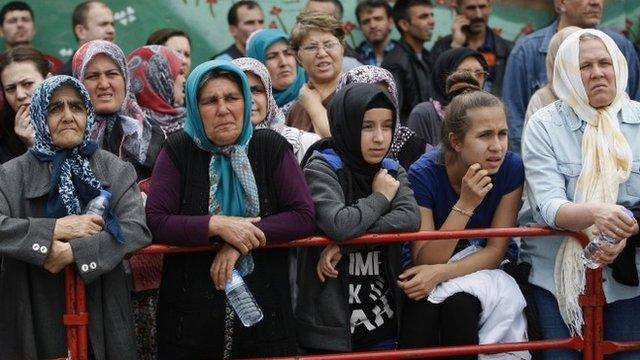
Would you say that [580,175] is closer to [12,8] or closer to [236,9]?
[236,9]

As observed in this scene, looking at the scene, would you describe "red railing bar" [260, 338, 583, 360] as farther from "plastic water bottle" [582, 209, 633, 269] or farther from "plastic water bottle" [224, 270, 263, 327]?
"plastic water bottle" [582, 209, 633, 269]

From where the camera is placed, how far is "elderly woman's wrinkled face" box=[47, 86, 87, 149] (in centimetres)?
513

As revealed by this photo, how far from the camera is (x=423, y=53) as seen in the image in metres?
9.43

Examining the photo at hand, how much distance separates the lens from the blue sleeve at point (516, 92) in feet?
25.7

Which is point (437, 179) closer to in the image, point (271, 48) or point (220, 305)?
point (220, 305)

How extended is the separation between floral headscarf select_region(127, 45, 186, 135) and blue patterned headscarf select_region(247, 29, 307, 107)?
70cm

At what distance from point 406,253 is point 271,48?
2.32 m

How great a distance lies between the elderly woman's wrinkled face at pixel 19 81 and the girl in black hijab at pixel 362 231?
6.51 feet

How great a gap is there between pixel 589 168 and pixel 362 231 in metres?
1.13

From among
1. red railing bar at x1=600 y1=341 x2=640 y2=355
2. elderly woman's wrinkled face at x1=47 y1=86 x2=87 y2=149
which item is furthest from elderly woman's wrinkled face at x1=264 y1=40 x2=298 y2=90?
red railing bar at x1=600 y1=341 x2=640 y2=355

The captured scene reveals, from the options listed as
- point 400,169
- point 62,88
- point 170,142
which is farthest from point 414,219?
point 62,88

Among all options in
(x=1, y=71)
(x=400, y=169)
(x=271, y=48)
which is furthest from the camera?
(x=271, y=48)

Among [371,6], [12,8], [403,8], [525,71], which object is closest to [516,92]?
[525,71]

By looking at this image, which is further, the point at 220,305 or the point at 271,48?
the point at 271,48
